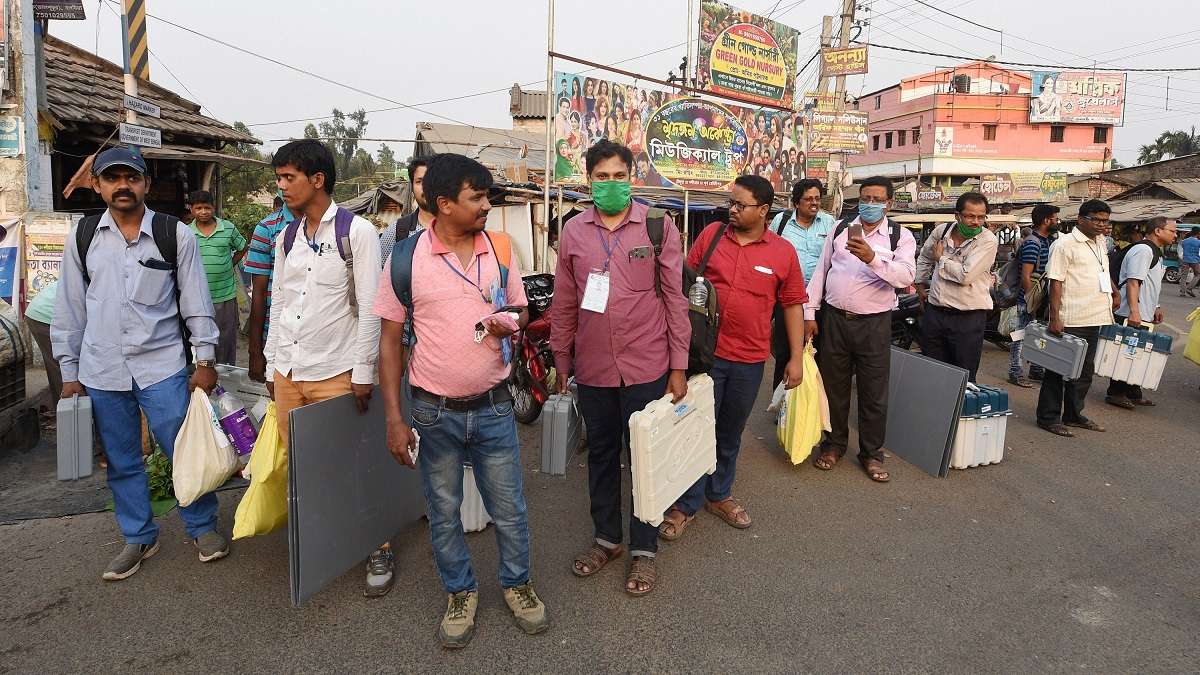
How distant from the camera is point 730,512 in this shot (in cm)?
380

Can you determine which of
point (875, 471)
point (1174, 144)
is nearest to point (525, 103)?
point (875, 471)

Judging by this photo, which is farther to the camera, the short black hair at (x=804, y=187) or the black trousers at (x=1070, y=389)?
the black trousers at (x=1070, y=389)

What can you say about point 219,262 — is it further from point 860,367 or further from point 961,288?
point 961,288

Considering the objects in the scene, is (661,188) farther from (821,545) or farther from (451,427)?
(451,427)

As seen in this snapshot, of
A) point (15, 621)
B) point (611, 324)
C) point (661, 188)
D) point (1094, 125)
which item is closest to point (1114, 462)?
point (611, 324)

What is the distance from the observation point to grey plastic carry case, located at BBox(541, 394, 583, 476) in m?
Answer: 3.10

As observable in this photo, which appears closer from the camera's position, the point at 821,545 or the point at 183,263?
the point at 183,263

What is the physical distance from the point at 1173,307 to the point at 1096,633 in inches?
596

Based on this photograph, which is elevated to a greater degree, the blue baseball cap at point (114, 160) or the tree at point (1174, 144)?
the tree at point (1174, 144)

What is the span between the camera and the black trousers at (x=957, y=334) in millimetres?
5078

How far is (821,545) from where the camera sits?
3.56 meters

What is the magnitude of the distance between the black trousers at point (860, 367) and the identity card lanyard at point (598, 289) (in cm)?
212

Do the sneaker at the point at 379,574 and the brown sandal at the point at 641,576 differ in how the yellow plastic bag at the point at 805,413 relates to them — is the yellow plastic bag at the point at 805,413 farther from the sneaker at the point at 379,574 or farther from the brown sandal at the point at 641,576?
the sneaker at the point at 379,574

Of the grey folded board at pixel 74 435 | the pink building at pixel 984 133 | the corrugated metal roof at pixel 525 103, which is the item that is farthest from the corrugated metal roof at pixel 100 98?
the pink building at pixel 984 133
